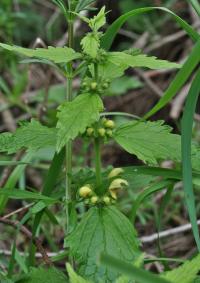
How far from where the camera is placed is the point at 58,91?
3.64m

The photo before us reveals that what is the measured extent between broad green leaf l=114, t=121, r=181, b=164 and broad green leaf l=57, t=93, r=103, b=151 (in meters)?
0.14

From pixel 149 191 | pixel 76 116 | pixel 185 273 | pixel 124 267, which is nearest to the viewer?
pixel 124 267

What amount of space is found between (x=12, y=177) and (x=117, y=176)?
66cm

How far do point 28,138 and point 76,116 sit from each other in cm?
23

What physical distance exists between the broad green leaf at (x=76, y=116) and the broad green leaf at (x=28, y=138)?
0.55 ft

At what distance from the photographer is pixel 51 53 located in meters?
1.48

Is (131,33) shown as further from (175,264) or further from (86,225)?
(86,225)

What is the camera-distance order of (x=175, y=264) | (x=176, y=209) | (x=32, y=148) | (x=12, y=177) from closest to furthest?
(x=32, y=148), (x=12, y=177), (x=175, y=264), (x=176, y=209)

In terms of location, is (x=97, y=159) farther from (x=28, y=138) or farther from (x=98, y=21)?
(x=98, y=21)

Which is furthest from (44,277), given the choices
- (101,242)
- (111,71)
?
(111,71)

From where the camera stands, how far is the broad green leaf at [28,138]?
5.17ft

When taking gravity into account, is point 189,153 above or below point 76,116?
below

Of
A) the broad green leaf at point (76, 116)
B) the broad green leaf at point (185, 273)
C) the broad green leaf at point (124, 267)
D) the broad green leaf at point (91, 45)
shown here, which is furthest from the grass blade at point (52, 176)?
the broad green leaf at point (124, 267)

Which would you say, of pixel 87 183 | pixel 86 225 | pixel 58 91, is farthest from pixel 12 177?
pixel 58 91
